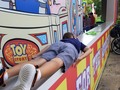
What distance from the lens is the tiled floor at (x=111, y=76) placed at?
4.27 metres

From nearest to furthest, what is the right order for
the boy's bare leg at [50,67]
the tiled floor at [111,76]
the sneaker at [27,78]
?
the sneaker at [27,78] < the boy's bare leg at [50,67] < the tiled floor at [111,76]

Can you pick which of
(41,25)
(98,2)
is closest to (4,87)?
(41,25)

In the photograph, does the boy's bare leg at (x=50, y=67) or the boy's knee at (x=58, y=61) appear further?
the boy's knee at (x=58, y=61)

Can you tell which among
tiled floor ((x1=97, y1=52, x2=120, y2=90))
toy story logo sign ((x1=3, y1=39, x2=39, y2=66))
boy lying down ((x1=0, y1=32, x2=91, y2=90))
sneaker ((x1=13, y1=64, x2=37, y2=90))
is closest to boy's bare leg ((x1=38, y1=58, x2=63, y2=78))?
boy lying down ((x1=0, y1=32, x2=91, y2=90))

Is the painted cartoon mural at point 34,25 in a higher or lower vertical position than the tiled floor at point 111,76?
higher

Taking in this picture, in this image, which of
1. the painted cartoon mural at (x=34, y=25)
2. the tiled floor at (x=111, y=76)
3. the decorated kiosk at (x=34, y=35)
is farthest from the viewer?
the tiled floor at (x=111, y=76)

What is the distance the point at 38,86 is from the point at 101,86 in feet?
9.27

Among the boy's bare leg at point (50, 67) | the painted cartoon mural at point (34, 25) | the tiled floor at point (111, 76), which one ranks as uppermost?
the painted cartoon mural at point (34, 25)

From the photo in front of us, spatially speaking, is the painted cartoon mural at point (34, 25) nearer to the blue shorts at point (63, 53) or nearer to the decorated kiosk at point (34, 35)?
the decorated kiosk at point (34, 35)

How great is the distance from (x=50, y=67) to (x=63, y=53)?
362 mm

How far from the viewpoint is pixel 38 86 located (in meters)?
1.67

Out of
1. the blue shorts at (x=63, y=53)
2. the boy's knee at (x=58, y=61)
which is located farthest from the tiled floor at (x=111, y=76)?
the boy's knee at (x=58, y=61)

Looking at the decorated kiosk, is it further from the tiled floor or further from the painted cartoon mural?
the tiled floor

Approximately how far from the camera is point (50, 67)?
1874mm
